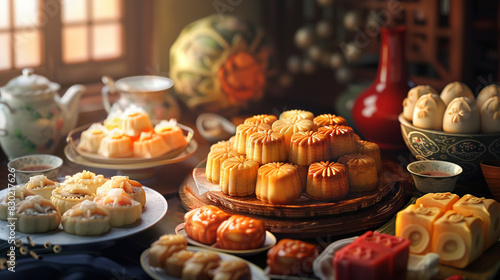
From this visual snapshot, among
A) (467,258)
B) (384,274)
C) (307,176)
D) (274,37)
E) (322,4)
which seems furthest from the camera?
(274,37)

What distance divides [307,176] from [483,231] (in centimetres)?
37

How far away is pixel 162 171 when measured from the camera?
5.84ft

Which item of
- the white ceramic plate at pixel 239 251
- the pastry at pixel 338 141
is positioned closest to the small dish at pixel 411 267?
the white ceramic plate at pixel 239 251

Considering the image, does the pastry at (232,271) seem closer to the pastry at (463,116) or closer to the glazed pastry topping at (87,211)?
the glazed pastry topping at (87,211)

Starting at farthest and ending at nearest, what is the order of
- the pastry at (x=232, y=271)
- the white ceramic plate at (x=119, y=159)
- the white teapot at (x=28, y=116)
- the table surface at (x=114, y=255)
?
1. the white teapot at (x=28, y=116)
2. the white ceramic plate at (x=119, y=159)
3. the table surface at (x=114, y=255)
4. the pastry at (x=232, y=271)

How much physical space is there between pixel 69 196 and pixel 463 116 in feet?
2.97

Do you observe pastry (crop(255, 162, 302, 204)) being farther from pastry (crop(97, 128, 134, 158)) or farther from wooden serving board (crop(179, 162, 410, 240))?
pastry (crop(97, 128, 134, 158))

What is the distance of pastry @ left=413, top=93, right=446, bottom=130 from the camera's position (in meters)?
1.60

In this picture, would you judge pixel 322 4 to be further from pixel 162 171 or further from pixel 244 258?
pixel 244 258

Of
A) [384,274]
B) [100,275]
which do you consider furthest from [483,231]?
[100,275]

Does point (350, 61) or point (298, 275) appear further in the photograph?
point (350, 61)

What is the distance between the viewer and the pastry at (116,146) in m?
1.65

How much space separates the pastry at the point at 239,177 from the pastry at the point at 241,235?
0.57 feet

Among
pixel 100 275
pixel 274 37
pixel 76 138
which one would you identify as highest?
pixel 274 37
